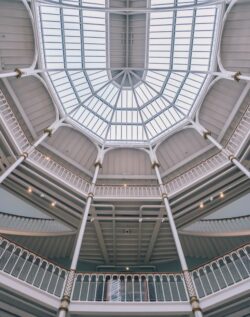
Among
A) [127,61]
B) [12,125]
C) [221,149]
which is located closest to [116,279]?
[221,149]

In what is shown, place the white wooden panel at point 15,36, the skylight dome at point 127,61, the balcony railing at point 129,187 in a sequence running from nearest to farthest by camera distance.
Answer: the white wooden panel at point 15,36
the balcony railing at point 129,187
the skylight dome at point 127,61

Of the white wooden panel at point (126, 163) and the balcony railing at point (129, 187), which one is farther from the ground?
the white wooden panel at point (126, 163)

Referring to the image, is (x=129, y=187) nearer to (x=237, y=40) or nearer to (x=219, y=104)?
(x=219, y=104)

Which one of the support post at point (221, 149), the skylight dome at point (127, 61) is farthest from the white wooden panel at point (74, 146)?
the support post at point (221, 149)

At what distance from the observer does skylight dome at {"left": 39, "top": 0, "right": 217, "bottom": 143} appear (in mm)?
15594

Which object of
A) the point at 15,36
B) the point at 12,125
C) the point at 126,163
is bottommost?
the point at 12,125

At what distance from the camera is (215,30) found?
15.5 metres

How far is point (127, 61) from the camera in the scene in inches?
722

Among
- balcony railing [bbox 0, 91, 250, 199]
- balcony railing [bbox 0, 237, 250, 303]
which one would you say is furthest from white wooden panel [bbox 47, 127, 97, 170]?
balcony railing [bbox 0, 237, 250, 303]

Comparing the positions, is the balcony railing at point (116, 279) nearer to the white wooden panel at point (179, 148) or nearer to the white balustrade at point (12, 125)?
the white balustrade at point (12, 125)

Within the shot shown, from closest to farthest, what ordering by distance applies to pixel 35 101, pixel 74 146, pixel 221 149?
pixel 221 149 < pixel 35 101 < pixel 74 146

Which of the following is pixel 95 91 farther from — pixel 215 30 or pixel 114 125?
pixel 215 30

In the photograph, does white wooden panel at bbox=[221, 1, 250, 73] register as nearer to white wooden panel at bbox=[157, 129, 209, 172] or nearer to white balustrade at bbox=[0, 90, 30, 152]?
white wooden panel at bbox=[157, 129, 209, 172]

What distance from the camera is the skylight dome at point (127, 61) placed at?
1559 cm
